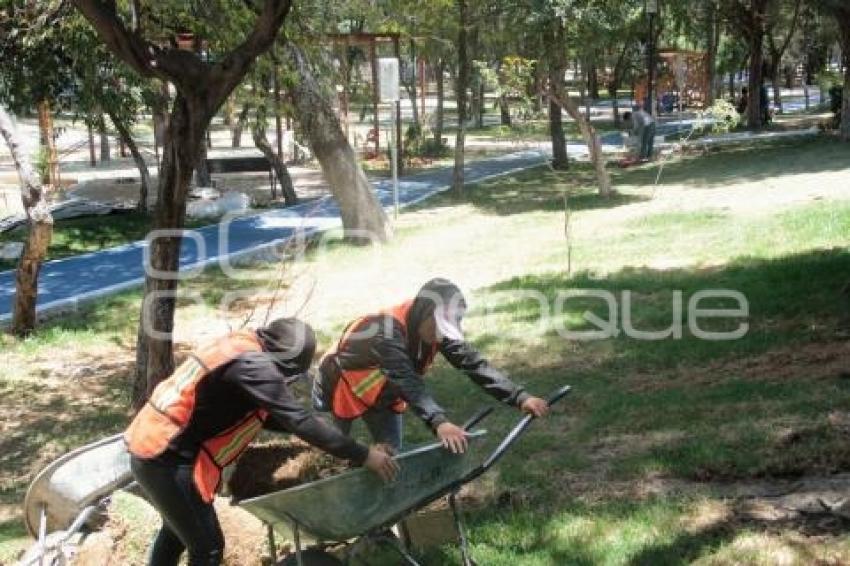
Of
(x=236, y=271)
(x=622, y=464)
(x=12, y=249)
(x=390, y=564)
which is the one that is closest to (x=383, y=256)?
(x=236, y=271)

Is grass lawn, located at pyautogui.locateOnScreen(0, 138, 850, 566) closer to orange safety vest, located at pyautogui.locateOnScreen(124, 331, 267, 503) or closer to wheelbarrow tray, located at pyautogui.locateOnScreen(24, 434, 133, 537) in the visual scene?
wheelbarrow tray, located at pyautogui.locateOnScreen(24, 434, 133, 537)

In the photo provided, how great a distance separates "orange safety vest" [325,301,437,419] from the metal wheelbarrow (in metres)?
0.64

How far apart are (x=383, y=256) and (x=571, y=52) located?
7.88 meters

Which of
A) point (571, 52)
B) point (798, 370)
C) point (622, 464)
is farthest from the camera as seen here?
point (571, 52)

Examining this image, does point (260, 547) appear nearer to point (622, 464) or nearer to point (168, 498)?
point (168, 498)

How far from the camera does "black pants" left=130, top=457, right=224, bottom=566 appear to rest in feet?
12.8

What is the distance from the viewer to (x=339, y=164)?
16141mm

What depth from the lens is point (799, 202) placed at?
16.0 m

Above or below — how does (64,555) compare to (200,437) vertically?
below

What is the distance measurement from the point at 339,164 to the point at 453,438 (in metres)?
12.4

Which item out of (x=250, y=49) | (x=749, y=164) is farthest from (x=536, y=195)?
(x=250, y=49)

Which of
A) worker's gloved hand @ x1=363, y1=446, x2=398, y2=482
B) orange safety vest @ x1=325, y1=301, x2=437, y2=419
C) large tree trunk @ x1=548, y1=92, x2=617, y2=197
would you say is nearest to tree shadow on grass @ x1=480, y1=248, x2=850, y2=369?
orange safety vest @ x1=325, y1=301, x2=437, y2=419

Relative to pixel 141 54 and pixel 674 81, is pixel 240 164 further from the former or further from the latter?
pixel 674 81

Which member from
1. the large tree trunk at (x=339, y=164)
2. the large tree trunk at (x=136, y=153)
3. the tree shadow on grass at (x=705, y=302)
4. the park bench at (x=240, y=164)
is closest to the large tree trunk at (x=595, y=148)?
the large tree trunk at (x=339, y=164)
